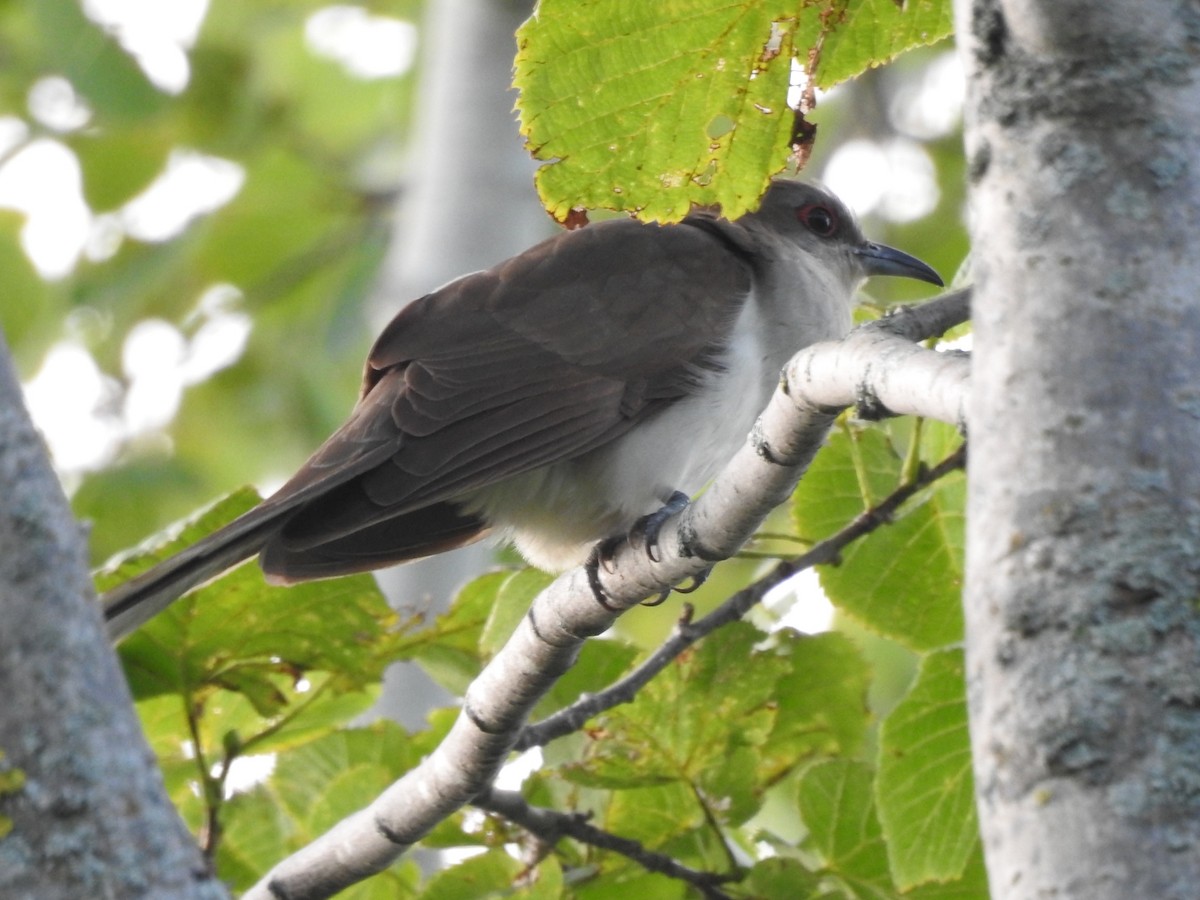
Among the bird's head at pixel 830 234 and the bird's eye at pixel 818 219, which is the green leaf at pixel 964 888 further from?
the bird's eye at pixel 818 219

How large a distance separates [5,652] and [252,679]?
1.39m

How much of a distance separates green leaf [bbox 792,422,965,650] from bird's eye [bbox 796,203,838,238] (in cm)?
197

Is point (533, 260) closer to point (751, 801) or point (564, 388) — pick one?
point (564, 388)

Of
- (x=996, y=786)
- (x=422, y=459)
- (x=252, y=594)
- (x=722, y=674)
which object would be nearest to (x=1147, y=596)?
(x=996, y=786)

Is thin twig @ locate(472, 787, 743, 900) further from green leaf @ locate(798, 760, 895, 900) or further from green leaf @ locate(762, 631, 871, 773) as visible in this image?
green leaf @ locate(762, 631, 871, 773)

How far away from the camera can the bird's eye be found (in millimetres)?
4824

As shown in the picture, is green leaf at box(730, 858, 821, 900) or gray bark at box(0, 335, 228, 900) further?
green leaf at box(730, 858, 821, 900)

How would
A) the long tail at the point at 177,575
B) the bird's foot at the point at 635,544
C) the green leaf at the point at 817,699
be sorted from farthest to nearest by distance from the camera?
the green leaf at the point at 817,699, the long tail at the point at 177,575, the bird's foot at the point at 635,544

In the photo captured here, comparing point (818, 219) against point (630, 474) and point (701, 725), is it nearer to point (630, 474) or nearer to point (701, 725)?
point (630, 474)

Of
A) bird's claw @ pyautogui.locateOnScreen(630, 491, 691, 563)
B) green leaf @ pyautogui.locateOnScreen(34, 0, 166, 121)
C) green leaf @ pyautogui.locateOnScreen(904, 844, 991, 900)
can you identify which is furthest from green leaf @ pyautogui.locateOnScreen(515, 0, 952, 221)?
green leaf @ pyautogui.locateOnScreen(34, 0, 166, 121)

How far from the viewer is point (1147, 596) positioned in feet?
3.60

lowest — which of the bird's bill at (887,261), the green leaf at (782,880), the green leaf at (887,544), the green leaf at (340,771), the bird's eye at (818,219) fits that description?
the green leaf at (782,880)

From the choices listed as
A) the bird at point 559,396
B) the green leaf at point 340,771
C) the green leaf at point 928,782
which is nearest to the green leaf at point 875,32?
the green leaf at point 928,782

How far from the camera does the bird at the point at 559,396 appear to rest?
3.45 metres
